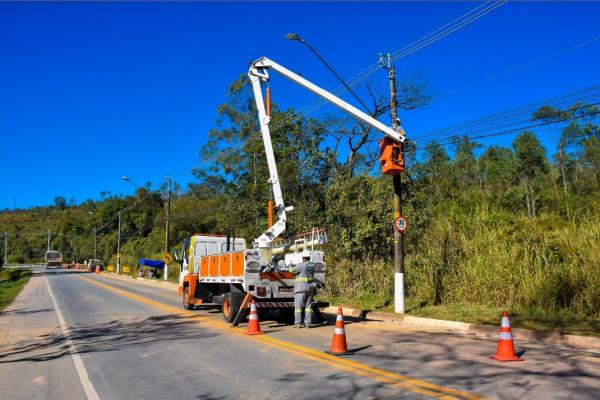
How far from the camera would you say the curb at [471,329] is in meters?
9.30

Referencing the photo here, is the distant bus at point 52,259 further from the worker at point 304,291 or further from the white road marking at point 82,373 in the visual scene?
the worker at point 304,291

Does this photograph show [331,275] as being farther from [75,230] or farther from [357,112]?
[75,230]

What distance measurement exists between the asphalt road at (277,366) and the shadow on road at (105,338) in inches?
1.2

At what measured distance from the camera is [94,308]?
19.1 metres

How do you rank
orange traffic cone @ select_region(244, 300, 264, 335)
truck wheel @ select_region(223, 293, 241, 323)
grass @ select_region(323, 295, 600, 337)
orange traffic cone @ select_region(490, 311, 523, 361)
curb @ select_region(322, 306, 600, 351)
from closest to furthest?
1. orange traffic cone @ select_region(490, 311, 523, 361)
2. curb @ select_region(322, 306, 600, 351)
3. grass @ select_region(323, 295, 600, 337)
4. orange traffic cone @ select_region(244, 300, 264, 335)
5. truck wheel @ select_region(223, 293, 241, 323)

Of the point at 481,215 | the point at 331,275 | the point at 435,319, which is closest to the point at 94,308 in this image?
the point at 331,275

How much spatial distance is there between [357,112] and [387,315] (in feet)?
19.6

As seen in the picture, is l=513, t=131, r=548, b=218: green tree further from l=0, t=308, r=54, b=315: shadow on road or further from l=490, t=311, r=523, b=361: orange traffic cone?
l=490, t=311, r=523, b=361: orange traffic cone

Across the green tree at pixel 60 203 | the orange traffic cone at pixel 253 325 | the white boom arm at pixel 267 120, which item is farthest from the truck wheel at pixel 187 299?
the green tree at pixel 60 203

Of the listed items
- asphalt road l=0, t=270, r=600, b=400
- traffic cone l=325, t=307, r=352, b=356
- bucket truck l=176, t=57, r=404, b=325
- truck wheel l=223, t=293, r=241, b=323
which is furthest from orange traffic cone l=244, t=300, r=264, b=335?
traffic cone l=325, t=307, r=352, b=356

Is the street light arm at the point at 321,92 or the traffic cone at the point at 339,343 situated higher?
the street light arm at the point at 321,92

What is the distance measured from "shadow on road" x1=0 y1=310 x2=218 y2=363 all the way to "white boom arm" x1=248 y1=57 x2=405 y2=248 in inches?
131

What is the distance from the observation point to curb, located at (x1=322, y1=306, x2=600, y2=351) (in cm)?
930

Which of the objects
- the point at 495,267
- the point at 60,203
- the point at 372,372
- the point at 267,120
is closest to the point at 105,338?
the point at 372,372
